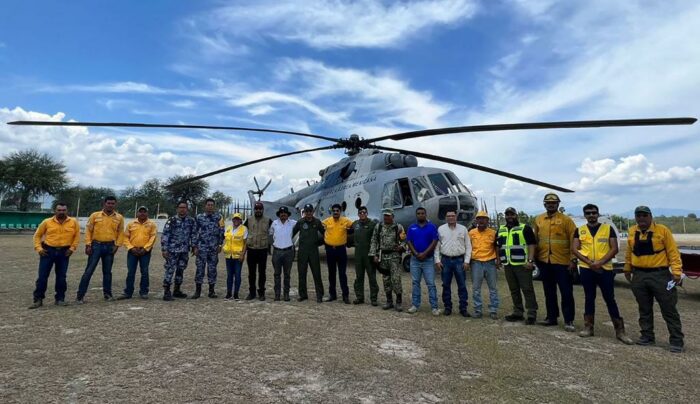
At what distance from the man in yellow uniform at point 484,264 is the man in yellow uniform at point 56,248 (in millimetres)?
6274

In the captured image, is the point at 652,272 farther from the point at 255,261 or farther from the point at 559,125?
the point at 255,261

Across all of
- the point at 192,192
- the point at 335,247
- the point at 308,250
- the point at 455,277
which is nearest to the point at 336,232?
the point at 335,247

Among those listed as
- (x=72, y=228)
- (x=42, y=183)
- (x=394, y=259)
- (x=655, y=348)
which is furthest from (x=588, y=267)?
(x=42, y=183)

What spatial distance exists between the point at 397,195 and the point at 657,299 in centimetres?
611

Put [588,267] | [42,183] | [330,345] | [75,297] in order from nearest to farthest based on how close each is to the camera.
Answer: [330,345]
[588,267]
[75,297]
[42,183]

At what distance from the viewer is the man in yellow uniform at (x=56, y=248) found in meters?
5.82

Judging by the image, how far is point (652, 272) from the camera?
4613 mm

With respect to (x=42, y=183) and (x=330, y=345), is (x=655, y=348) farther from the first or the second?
(x=42, y=183)

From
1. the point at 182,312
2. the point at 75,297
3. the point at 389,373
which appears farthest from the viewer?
the point at 75,297

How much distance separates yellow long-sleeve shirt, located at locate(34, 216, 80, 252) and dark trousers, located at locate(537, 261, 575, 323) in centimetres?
724

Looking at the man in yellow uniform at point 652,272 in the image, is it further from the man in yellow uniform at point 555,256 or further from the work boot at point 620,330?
the man in yellow uniform at point 555,256

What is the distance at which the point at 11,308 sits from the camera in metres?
5.67

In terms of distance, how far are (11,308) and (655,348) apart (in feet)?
28.6

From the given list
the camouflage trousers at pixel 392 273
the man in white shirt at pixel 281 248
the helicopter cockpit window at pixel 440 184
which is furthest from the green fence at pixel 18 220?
the camouflage trousers at pixel 392 273
